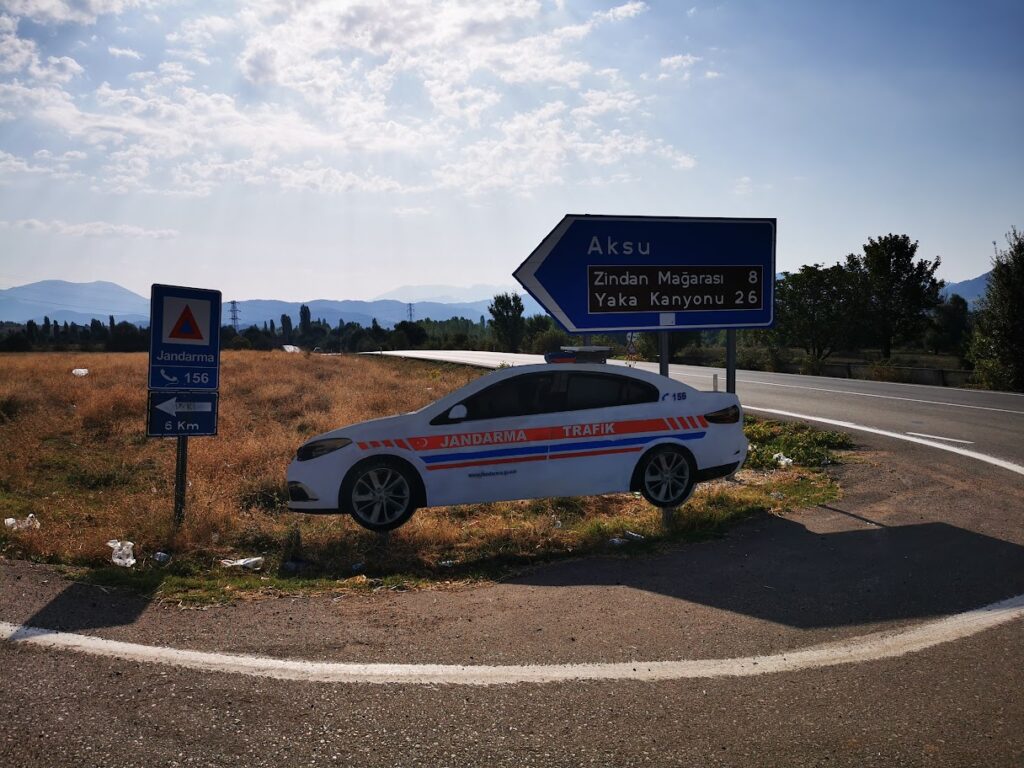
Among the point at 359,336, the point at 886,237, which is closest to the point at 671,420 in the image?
the point at 886,237

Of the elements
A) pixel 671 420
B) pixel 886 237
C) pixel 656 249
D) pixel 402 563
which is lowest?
pixel 402 563

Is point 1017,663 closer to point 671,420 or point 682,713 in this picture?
point 682,713

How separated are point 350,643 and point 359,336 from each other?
11433 centimetres

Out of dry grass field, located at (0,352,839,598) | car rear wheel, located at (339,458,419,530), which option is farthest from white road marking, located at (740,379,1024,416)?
car rear wheel, located at (339,458,419,530)

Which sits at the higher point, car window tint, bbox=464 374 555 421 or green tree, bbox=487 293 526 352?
green tree, bbox=487 293 526 352

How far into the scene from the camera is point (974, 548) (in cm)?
665

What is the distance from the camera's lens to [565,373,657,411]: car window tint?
7.80 m

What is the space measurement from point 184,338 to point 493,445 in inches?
131

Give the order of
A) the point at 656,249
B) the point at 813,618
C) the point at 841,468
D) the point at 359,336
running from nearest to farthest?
the point at 813,618 < the point at 656,249 < the point at 841,468 < the point at 359,336

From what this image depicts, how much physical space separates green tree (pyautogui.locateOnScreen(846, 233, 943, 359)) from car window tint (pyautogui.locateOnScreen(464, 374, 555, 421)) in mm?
56274

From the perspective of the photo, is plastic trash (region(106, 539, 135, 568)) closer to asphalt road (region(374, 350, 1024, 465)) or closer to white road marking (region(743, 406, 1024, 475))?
white road marking (region(743, 406, 1024, 475))

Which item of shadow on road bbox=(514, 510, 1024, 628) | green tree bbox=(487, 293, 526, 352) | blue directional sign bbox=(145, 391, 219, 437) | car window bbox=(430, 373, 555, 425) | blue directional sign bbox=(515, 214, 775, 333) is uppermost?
green tree bbox=(487, 293, 526, 352)

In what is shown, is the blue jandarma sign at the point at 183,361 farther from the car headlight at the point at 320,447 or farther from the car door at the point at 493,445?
the car door at the point at 493,445

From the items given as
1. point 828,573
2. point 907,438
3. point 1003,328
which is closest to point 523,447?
point 828,573
